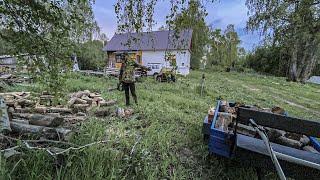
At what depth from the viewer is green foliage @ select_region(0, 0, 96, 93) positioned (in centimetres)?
462

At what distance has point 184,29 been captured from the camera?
382 centimetres

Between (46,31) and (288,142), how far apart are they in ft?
14.7

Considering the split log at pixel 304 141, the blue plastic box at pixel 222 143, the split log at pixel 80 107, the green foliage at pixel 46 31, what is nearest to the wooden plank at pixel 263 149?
the blue plastic box at pixel 222 143

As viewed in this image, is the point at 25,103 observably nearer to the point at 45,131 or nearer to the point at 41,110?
the point at 41,110

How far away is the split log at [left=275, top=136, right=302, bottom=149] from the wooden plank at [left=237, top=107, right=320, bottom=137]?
51.8 inches

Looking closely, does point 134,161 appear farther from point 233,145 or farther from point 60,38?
point 60,38

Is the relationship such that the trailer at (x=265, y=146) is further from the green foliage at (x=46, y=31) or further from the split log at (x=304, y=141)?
the green foliage at (x=46, y=31)

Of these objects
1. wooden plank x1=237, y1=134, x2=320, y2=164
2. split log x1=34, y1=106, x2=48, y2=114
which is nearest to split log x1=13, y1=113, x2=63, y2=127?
split log x1=34, y1=106, x2=48, y2=114

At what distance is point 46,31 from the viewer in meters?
4.82

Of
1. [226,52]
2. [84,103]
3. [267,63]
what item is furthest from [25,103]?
[226,52]

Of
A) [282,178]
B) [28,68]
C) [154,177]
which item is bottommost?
[154,177]

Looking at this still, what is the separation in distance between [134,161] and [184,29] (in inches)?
88.2

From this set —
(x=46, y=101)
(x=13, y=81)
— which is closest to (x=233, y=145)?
(x=46, y=101)

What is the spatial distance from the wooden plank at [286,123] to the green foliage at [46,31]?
288cm
